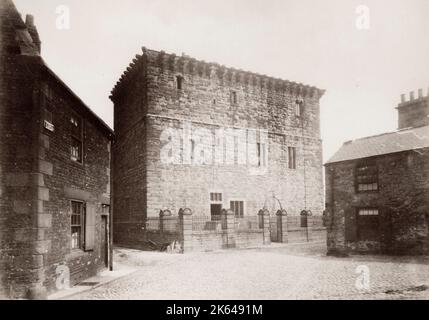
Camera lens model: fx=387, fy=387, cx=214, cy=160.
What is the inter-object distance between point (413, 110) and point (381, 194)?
7.87 meters

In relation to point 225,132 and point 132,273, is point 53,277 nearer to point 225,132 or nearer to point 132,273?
point 132,273

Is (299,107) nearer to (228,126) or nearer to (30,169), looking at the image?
(228,126)

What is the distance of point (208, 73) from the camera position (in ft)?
84.5

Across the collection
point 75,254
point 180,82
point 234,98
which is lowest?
point 75,254

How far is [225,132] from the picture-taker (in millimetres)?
26031

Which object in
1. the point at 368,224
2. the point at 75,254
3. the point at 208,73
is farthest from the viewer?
the point at 208,73

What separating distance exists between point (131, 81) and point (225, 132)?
286 inches

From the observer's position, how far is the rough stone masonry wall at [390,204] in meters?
16.3

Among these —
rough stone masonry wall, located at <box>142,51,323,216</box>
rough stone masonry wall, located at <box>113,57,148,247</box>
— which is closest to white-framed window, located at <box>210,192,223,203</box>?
rough stone masonry wall, located at <box>142,51,323,216</box>

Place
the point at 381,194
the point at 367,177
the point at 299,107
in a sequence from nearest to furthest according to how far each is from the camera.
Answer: the point at 381,194, the point at 367,177, the point at 299,107

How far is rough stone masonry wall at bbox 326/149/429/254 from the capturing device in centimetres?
1627

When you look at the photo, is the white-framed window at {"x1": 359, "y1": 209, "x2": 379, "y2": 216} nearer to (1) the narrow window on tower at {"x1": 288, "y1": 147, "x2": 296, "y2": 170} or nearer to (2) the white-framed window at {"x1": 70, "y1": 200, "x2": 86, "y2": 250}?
(1) the narrow window on tower at {"x1": 288, "y1": 147, "x2": 296, "y2": 170}

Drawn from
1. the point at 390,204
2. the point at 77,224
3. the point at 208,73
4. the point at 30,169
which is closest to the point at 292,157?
the point at 208,73
